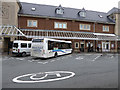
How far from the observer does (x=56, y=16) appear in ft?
75.2

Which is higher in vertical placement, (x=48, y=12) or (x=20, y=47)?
(x=48, y=12)

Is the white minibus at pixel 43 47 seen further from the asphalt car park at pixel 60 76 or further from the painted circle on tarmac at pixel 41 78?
the painted circle on tarmac at pixel 41 78

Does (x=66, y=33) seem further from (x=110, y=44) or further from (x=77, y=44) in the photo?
(x=110, y=44)

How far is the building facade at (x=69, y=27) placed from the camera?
69.7 feet

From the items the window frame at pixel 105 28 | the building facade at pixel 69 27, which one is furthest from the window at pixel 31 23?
the window frame at pixel 105 28

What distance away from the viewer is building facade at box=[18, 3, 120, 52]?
21250mm

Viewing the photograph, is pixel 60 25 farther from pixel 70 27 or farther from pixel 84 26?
pixel 84 26

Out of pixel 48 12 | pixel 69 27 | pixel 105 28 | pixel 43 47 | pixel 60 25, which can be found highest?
pixel 48 12

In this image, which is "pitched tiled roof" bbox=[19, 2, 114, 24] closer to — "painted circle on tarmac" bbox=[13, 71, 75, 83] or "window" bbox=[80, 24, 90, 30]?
"window" bbox=[80, 24, 90, 30]

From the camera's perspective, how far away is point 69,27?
24.0 m

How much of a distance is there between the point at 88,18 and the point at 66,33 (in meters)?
8.68

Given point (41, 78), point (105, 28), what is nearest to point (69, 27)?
point (105, 28)

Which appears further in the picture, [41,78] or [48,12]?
[48,12]

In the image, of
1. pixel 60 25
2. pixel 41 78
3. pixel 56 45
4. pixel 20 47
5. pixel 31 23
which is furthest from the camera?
pixel 60 25
